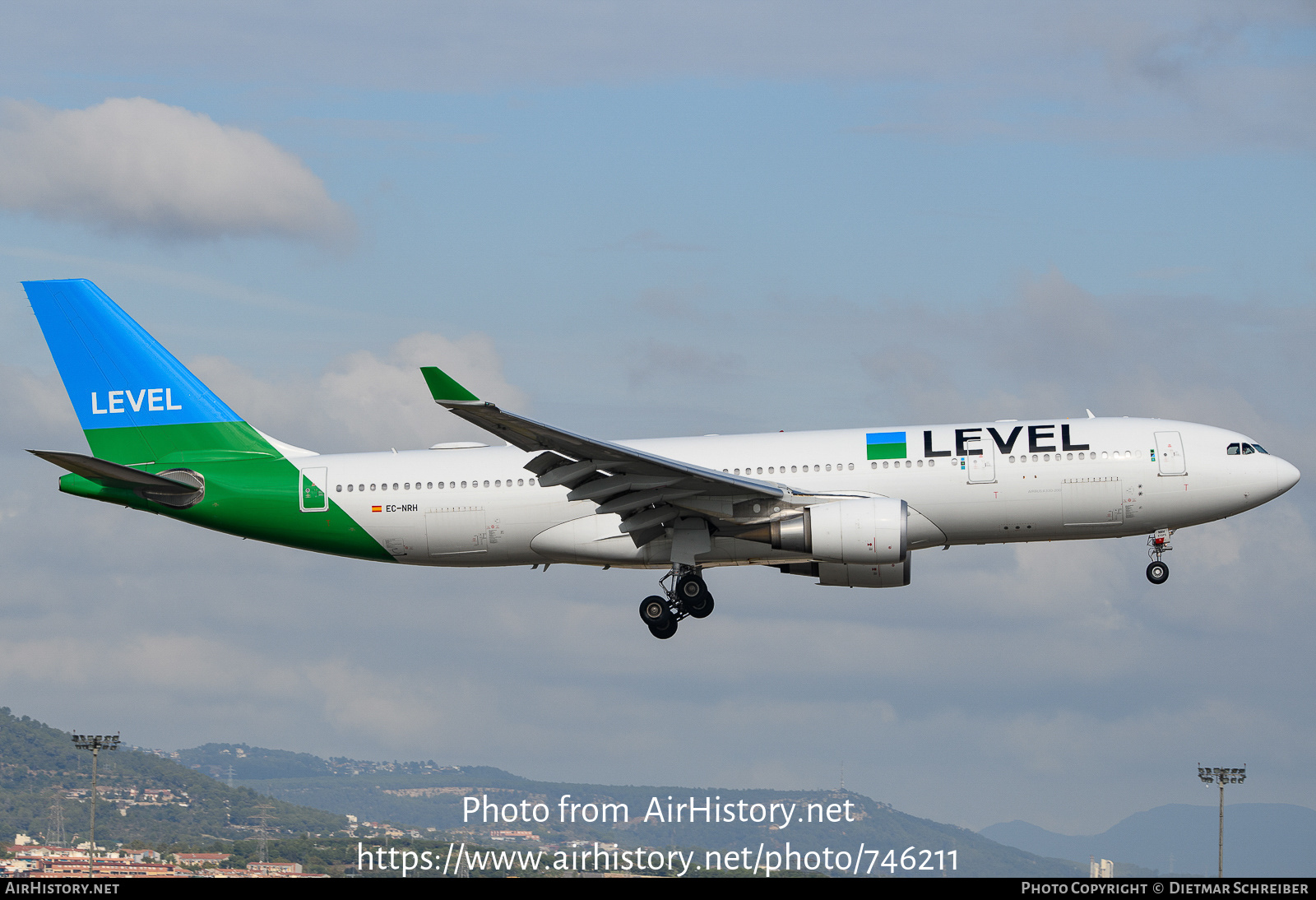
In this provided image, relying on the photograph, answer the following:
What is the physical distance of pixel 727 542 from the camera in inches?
1420

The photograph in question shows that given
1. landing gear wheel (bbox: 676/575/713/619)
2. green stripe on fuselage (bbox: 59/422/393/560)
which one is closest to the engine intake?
landing gear wheel (bbox: 676/575/713/619)

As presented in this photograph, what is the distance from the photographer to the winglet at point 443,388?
2909cm

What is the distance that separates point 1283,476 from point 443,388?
69.8ft

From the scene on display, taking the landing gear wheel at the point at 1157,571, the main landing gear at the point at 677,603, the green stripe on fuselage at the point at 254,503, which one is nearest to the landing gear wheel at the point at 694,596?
Result: the main landing gear at the point at 677,603

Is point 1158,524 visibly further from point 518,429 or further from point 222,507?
point 222,507

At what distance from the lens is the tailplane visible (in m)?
39.4

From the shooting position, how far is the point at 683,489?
114ft

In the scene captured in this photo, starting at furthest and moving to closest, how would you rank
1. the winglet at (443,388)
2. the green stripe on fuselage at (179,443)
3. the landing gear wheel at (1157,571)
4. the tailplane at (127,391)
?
the tailplane at (127,391), the green stripe on fuselage at (179,443), the landing gear wheel at (1157,571), the winglet at (443,388)

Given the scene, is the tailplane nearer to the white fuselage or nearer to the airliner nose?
the white fuselage

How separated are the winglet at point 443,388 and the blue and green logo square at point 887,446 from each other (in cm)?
1084

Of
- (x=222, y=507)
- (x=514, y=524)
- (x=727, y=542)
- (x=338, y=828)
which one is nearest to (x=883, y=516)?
(x=727, y=542)

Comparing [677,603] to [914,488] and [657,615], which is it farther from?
[914,488]

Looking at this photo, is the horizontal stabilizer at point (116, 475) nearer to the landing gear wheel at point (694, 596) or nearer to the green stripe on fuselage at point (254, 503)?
the green stripe on fuselage at point (254, 503)
